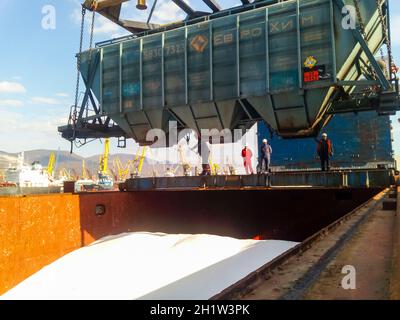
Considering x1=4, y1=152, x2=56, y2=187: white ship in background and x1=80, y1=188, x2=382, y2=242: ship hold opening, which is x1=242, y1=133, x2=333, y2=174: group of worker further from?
x1=4, y1=152, x2=56, y2=187: white ship in background

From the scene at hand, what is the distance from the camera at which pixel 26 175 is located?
36000 millimetres

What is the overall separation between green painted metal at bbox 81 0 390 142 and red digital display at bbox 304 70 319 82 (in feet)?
0.41

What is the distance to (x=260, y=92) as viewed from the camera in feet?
35.5

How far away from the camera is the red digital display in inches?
391

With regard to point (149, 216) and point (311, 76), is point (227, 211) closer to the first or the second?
point (149, 216)

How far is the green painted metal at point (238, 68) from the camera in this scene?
397 inches

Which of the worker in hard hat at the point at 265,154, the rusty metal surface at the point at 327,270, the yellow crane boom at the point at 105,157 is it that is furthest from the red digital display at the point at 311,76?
the yellow crane boom at the point at 105,157

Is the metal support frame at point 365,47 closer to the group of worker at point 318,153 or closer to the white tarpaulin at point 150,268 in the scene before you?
the group of worker at point 318,153

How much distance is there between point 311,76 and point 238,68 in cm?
248

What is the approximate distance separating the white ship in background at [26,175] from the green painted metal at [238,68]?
26.5 metres

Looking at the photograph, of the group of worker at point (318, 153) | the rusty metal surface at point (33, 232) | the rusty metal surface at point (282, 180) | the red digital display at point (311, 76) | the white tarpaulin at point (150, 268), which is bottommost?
the white tarpaulin at point (150, 268)

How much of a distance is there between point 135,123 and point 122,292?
847 centimetres

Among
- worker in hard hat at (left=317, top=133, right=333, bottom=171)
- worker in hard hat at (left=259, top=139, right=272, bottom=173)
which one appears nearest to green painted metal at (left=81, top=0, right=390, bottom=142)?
worker in hard hat at (left=259, top=139, right=272, bottom=173)
